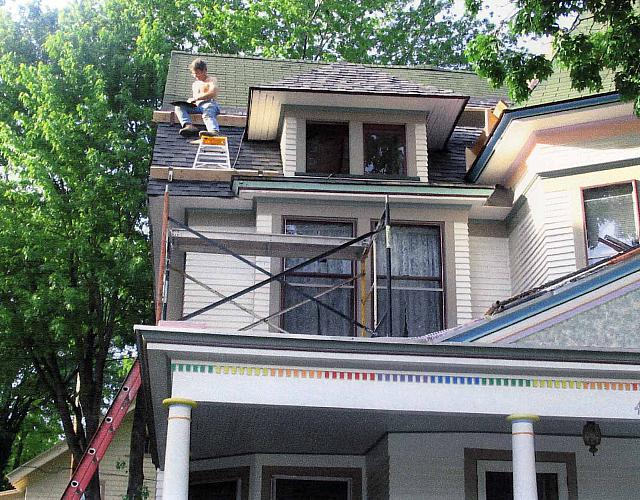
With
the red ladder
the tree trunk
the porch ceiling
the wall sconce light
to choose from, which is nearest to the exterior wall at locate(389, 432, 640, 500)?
the wall sconce light

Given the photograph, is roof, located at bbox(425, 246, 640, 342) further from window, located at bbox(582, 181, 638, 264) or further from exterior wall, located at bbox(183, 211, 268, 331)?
exterior wall, located at bbox(183, 211, 268, 331)

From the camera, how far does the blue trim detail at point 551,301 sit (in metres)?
10.6

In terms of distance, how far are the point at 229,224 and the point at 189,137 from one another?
2.28m

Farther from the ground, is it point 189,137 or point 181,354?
point 189,137

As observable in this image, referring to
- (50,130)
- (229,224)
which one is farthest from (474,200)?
(50,130)

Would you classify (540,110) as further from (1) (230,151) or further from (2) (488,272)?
(1) (230,151)

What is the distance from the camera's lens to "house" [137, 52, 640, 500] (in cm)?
982

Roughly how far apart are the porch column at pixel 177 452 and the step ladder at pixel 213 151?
655cm

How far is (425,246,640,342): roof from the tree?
6.65 ft

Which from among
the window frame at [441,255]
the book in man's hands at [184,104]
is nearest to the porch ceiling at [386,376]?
the window frame at [441,255]

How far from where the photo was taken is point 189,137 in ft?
53.4

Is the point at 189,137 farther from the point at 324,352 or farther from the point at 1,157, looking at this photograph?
the point at 1,157

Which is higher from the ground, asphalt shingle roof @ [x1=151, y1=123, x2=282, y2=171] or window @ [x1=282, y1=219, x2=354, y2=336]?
asphalt shingle roof @ [x1=151, y1=123, x2=282, y2=171]

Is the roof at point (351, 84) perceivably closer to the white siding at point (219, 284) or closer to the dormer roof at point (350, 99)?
the dormer roof at point (350, 99)
